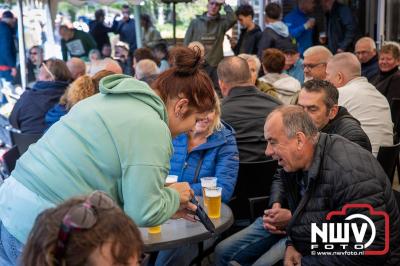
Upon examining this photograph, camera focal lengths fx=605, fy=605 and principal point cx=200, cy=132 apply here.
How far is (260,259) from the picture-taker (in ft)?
10.8

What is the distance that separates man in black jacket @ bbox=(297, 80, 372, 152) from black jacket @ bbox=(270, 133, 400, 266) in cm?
76

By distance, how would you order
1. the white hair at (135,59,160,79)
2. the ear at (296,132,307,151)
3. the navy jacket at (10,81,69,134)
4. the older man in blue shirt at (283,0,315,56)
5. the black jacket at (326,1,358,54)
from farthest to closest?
1. the older man in blue shirt at (283,0,315,56)
2. the black jacket at (326,1,358,54)
3. the white hair at (135,59,160,79)
4. the navy jacket at (10,81,69,134)
5. the ear at (296,132,307,151)

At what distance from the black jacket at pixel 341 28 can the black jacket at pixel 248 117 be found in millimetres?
4582

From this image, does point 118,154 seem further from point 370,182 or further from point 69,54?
point 69,54

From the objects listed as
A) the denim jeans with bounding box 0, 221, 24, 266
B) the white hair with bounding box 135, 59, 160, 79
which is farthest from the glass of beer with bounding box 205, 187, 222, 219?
the white hair with bounding box 135, 59, 160, 79

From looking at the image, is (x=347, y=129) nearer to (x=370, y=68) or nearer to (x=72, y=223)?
(x=72, y=223)

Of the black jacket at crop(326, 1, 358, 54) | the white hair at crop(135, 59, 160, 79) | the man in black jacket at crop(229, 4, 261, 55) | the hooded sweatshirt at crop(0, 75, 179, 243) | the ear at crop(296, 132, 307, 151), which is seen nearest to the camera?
the hooded sweatshirt at crop(0, 75, 179, 243)

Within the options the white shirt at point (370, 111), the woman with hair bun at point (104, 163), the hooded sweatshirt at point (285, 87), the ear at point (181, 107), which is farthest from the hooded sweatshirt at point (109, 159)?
the hooded sweatshirt at point (285, 87)

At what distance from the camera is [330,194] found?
263cm

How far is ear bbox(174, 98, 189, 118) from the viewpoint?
2.24 meters

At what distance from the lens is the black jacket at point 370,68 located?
269 inches

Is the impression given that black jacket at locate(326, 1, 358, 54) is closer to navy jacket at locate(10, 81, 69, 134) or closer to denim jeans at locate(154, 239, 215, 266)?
navy jacket at locate(10, 81, 69, 134)

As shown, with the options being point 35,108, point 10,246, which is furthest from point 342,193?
point 35,108

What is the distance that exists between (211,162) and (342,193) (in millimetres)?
1056
